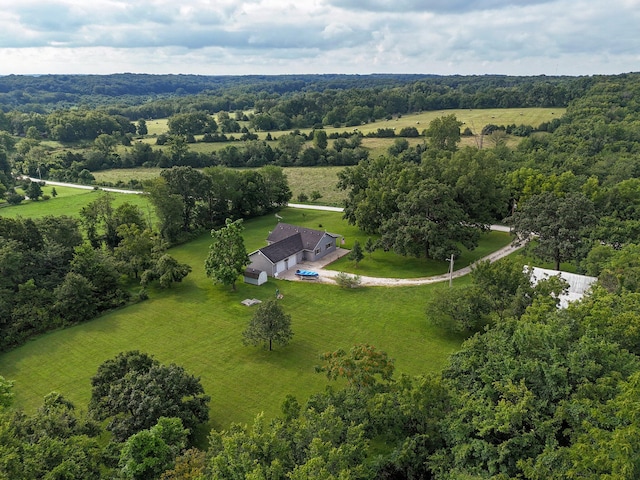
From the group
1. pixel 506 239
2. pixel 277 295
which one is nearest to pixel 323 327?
pixel 277 295

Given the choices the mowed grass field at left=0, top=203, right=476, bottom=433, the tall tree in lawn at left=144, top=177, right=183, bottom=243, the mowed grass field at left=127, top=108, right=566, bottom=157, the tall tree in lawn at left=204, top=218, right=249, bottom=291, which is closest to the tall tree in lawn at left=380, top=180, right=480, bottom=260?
the mowed grass field at left=0, top=203, right=476, bottom=433

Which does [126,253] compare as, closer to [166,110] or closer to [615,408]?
[615,408]

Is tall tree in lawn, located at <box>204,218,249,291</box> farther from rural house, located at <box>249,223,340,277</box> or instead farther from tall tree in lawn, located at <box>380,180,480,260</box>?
tall tree in lawn, located at <box>380,180,480,260</box>

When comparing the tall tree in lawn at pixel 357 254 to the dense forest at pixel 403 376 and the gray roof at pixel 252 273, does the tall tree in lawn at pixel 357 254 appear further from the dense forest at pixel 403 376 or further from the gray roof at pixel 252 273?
the gray roof at pixel 252 273

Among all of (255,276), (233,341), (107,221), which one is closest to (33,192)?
(107,221)

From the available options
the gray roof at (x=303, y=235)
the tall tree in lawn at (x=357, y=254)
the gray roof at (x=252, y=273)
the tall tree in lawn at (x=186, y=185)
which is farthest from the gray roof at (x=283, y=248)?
the tall tree in lawn at (x=186, y=185)

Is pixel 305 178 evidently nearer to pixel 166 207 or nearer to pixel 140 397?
pixel 166 207
